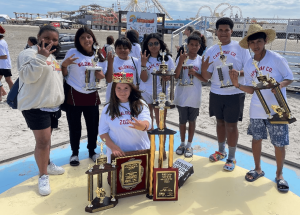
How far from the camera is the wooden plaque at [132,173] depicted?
262 cm

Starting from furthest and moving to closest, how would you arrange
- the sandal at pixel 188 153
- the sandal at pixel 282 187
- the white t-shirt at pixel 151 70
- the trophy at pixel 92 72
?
the sandal at pixel 188 153 → the white t-shirt at pixel 151 70 → the trophy at pixel 92 72 → the sandal at pixel 282 187

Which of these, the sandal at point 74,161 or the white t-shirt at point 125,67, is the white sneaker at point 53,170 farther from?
the white t-shirt at point 125,67

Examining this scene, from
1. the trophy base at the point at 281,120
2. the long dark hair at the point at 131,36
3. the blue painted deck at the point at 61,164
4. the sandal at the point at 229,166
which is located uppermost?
the long dark hair at the point at 131,36

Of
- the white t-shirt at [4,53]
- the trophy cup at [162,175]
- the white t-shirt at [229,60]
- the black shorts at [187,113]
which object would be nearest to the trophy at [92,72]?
the trophy cup at [162,175]

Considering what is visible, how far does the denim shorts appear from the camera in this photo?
2826mm

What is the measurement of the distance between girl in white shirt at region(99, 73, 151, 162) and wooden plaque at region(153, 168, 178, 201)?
0.38 metres

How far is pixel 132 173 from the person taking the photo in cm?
268

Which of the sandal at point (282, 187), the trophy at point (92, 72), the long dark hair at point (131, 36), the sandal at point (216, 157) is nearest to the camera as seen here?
the sandal at point (282, 187)

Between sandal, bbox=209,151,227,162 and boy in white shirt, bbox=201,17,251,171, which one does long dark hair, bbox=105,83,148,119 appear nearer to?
boy in white shirt, bbox=201,17,251,171

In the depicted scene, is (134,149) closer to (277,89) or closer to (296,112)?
(277,89)

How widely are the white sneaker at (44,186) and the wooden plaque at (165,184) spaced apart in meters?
1.21

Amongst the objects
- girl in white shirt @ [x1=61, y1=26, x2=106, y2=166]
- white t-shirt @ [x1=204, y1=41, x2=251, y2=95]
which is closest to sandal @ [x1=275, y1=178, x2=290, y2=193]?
white t-shirt @ [x1=204, y1=41, x2=251, y2=95]

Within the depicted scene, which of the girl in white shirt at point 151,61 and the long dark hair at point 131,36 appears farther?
the long dark hair at point 131,36

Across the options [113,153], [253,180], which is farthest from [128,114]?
[253,180]
